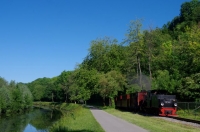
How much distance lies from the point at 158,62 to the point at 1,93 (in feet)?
135

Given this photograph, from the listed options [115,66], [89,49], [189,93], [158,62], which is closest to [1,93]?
[89,49]

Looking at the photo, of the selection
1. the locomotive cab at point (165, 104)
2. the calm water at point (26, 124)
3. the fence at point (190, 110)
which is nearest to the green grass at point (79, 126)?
the locomotive cab at point (165, 104)

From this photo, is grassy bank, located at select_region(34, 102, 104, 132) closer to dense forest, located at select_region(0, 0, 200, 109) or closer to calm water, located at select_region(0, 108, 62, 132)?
calm water, located at select_region(0, 108, 62, 132)

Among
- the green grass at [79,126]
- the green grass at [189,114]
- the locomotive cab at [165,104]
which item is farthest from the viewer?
the locomotive cab at [165,104]

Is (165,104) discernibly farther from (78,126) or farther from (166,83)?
(78,126)

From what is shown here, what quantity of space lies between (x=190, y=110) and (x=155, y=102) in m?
3.68

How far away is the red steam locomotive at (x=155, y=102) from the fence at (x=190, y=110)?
139 cm

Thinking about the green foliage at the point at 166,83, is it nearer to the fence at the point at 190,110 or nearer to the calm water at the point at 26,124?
the fence at the point at 190,110

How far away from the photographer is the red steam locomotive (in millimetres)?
28859

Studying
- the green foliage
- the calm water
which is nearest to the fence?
the green foliage

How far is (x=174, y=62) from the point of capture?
43.7 m

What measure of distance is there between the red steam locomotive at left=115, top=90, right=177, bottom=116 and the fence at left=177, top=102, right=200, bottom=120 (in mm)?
1388

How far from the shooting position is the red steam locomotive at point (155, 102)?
2886 cm

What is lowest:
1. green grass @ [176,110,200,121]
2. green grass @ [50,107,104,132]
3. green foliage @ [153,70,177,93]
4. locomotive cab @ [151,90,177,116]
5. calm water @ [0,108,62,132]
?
calm water @ [0,108,62,132]
